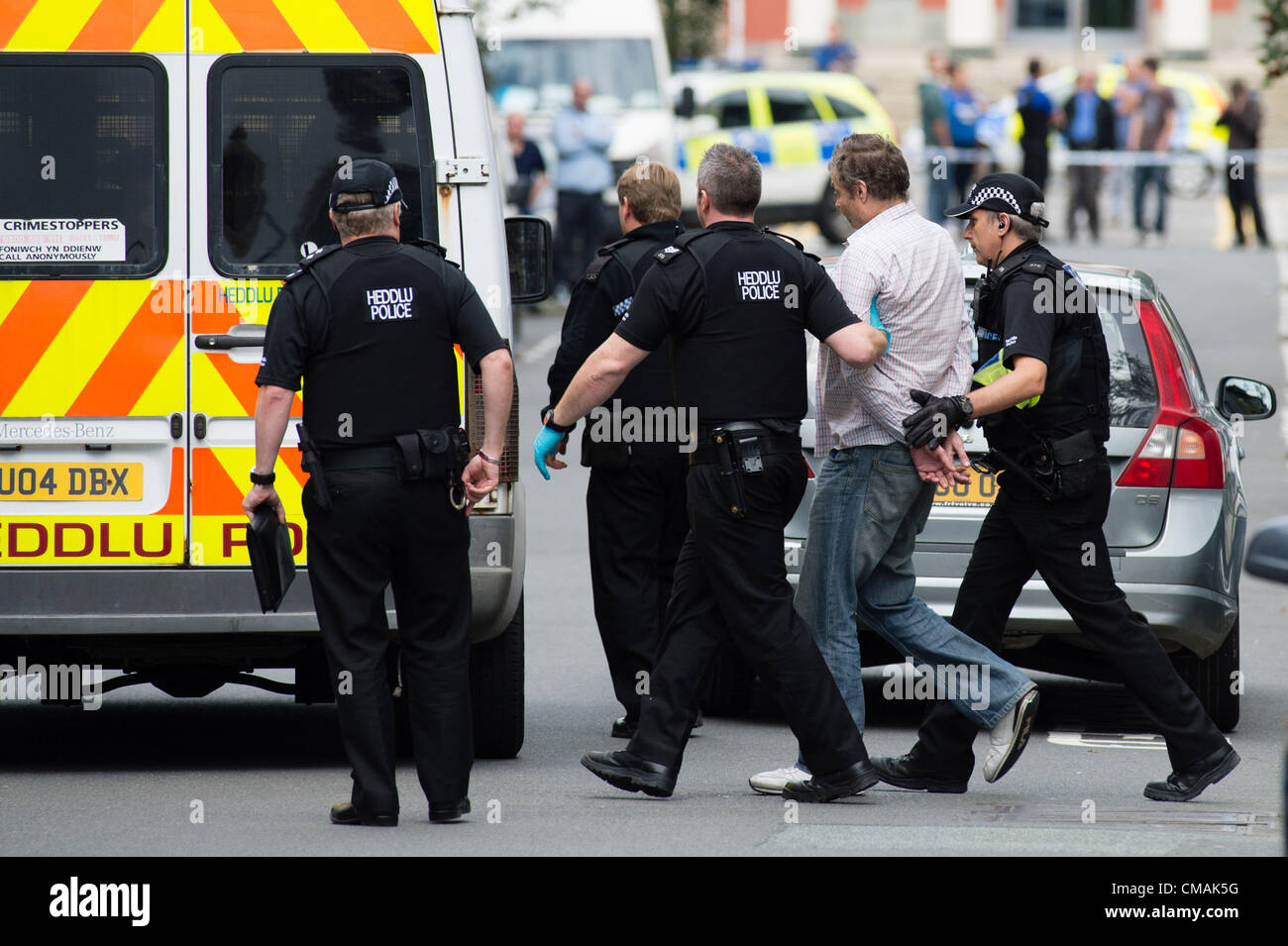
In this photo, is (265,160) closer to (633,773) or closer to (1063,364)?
(633,773)

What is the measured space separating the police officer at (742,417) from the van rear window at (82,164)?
4.67ft

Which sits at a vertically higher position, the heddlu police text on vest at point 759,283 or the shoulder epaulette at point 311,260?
the shoulder epaulette at point 311,260

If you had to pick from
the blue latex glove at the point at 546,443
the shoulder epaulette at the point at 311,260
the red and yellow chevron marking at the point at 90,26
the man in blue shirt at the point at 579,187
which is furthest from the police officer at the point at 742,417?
the man in blue shirt at the point at 579,187

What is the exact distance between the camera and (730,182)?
6.42m

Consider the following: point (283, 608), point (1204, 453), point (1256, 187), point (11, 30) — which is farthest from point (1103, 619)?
point (1256, 187)

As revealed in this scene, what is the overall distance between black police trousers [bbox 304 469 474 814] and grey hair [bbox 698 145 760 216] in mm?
1152

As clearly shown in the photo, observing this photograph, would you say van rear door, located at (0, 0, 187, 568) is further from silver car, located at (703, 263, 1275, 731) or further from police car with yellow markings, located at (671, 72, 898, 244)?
police car with yellow markings, located at (671, 72, 898, 244)

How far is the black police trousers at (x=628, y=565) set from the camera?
25.0ft

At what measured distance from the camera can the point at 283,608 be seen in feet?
22.1

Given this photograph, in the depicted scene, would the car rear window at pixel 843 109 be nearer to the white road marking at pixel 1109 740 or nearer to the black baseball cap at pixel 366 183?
the white road marking at pixel 1109 740

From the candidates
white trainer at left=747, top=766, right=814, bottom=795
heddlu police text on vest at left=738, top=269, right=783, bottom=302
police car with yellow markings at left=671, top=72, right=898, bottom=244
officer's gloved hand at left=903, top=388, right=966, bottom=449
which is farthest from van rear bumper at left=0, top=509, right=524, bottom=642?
police car with yellow markings at left=671, top=72, right=898, bottom=244

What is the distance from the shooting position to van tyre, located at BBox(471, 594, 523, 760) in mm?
7094
